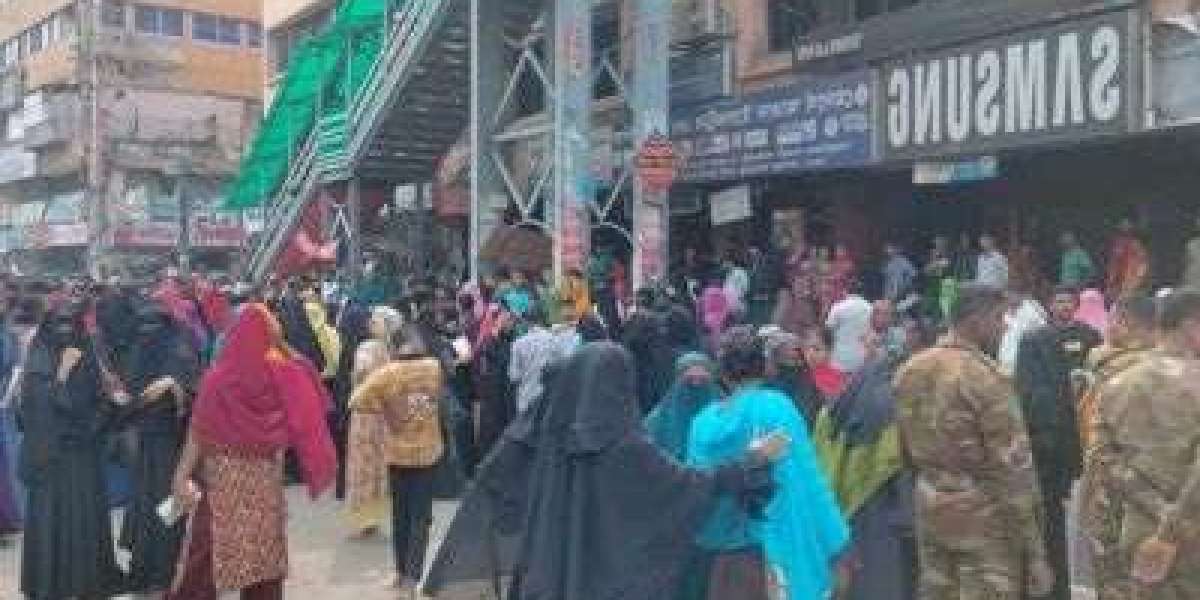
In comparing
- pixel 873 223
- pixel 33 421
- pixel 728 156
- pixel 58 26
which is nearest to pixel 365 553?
pixel 33 421

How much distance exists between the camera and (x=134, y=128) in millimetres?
53219

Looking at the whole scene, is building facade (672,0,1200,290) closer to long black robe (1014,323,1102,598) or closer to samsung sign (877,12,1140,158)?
samsung sign (877,12,1140,158)

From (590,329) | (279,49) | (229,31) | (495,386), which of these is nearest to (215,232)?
(229,31)

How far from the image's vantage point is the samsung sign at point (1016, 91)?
1301cm

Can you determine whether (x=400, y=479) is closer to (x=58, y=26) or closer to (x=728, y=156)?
(x=728, y=156)

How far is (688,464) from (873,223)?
13.5 meters

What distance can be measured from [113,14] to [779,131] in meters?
44.2

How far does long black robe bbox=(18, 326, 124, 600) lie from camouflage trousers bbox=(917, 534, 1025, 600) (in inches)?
192

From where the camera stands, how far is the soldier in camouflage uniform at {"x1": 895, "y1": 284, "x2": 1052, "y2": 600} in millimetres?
5402

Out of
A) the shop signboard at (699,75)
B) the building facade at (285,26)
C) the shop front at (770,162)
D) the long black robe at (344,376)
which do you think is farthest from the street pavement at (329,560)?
the building facade at (285,26)

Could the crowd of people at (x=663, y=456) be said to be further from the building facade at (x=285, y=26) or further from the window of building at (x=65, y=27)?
the window of building at (x=65, y=27)

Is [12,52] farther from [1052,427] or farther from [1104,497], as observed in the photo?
[1104,497]

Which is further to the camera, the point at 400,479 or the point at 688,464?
the point at 400,479

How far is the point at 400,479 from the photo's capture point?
29.0ft
